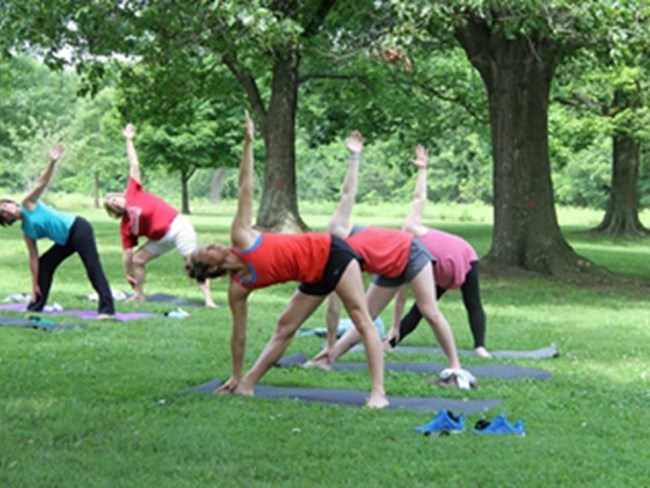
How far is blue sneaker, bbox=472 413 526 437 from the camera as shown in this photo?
6.41m

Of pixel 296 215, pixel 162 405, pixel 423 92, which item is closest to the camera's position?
pixel 162 405

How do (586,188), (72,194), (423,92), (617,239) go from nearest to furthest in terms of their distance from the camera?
(423,92) < (617,239) < (586,188) < (72,194)

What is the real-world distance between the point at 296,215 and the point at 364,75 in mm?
4104

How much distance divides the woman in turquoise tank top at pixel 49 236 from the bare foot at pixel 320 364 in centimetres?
354

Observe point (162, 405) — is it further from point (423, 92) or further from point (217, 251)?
point (423, 92)

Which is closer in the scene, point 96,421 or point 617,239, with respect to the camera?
point 96,421

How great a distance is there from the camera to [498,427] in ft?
21.2

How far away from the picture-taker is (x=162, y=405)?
7.09m

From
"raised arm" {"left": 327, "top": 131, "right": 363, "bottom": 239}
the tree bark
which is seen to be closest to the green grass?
"raised arm" {"left": 327, "top": 131, "right": 363, "bottom": 239}

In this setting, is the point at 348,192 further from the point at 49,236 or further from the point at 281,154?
the point at 281,154

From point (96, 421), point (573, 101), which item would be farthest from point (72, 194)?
point (96, 421)

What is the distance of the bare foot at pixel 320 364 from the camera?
8.85m

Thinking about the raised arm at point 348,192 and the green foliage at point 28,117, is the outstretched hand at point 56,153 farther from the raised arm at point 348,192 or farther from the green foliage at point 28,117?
the green foliage at point 28,117

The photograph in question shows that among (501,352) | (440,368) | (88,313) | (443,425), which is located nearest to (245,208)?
(443,425)
